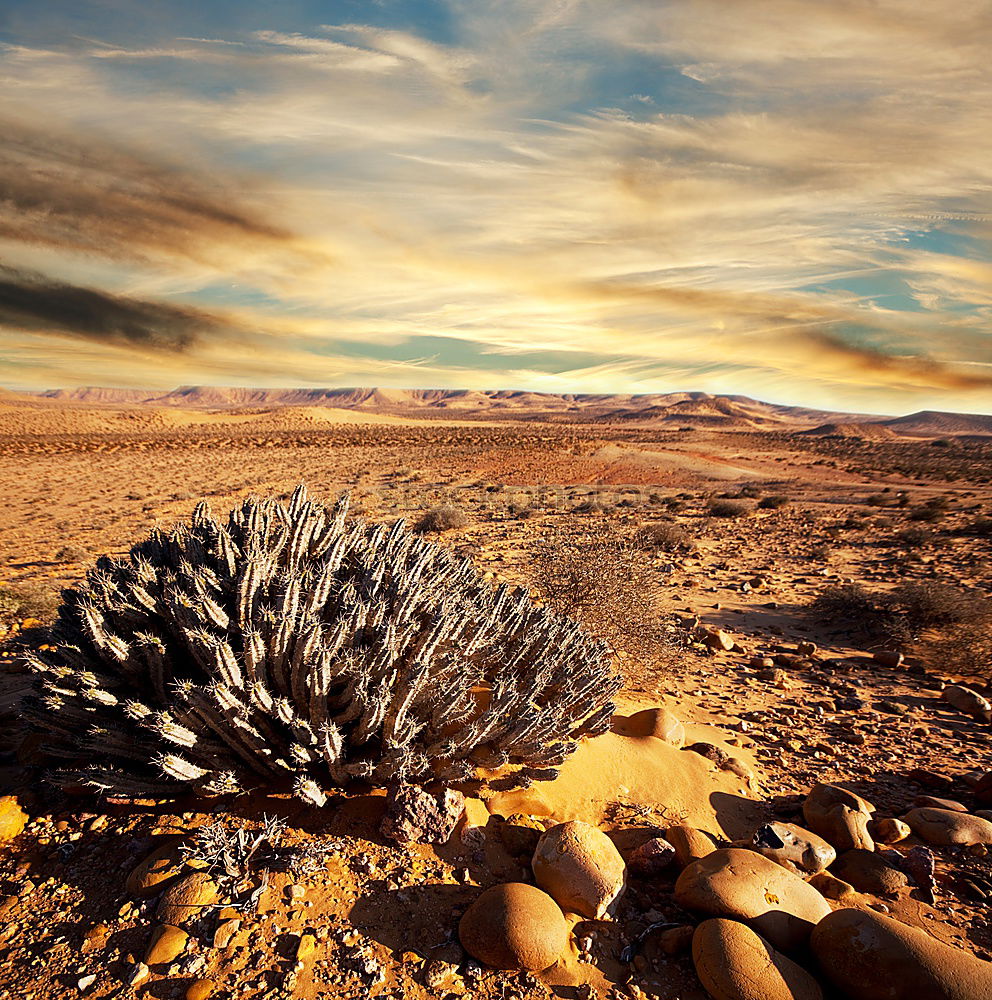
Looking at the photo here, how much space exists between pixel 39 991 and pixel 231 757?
1.04 metres

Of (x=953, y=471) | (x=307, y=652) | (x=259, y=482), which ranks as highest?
(x=953, y=471)

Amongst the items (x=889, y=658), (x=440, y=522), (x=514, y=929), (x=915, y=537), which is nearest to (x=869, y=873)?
(x=514, y=929)

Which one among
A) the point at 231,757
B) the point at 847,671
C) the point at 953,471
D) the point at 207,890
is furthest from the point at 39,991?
the point at 953,471

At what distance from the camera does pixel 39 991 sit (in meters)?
1.97

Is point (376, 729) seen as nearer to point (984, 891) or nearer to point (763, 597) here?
point (984, 891)

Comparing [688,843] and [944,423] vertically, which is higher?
[944,423]

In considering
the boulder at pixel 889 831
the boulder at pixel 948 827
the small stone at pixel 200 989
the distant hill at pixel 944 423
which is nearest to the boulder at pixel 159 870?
the small stone at pixel 200 989

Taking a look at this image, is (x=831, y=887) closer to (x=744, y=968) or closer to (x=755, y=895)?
(x=755, y=895)

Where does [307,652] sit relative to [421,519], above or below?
above

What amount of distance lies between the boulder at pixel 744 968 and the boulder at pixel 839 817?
124cm

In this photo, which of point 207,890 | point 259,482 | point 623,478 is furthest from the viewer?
point 623,478

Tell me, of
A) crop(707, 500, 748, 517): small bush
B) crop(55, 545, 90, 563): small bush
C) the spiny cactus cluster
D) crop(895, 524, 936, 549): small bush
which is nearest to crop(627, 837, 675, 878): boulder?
the spiny cactus cluster

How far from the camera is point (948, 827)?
329 centimetres

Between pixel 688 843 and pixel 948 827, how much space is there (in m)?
1.88
